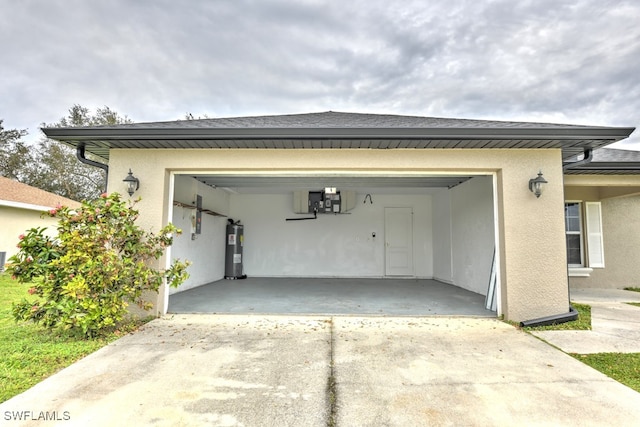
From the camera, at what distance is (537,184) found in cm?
433

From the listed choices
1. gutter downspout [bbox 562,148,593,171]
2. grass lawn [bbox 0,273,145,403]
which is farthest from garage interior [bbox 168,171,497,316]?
grass lawn [bbox 0,273,145,403]

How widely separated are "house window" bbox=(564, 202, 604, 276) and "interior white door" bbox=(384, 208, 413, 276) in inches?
149

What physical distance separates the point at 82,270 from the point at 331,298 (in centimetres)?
415

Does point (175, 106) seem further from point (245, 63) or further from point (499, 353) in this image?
point (499, 353)

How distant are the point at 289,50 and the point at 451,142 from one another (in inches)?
280

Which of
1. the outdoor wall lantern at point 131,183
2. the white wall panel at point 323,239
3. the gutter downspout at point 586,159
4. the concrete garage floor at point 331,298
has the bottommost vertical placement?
the concrete garage floor at point 331,298

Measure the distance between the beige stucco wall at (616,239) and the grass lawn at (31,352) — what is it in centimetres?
950

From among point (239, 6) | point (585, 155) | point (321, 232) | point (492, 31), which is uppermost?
point (239, 6)

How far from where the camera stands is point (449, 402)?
7.45 feet

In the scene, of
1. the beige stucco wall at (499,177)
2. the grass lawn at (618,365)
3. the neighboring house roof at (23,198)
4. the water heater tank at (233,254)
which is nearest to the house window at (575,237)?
the beige stucco wall at (499,177)

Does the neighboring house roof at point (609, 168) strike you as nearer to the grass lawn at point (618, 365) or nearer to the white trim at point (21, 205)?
the grass lawn at point (618, 365)

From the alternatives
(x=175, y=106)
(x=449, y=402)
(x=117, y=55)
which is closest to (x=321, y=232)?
(x=449, y=402)

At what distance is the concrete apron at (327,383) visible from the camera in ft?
6.81

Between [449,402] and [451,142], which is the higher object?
[451,142]
